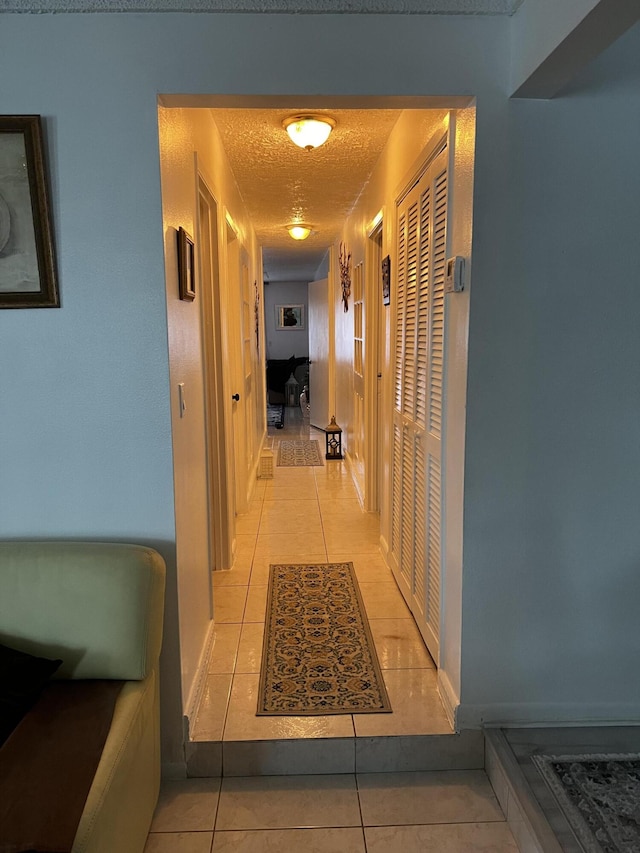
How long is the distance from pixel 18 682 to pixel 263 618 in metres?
1.45

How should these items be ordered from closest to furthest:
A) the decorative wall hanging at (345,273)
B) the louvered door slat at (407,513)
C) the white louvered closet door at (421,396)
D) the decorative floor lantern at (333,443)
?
the white louvered closet door at (421,396) → the louvered door slat at (407,513) → the decorative wall hanging at (345,273) → the decorative floor lantern at (333,443)

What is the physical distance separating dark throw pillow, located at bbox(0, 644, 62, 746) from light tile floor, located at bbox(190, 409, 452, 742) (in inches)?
25.6

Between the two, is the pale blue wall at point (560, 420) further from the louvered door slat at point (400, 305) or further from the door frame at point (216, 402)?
the door frame at point (216, 402)

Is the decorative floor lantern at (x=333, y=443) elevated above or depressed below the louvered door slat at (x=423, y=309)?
below

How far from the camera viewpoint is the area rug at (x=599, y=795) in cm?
159

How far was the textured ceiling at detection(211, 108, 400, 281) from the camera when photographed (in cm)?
283

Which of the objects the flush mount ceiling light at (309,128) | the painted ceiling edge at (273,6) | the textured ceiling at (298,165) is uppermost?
the textured ceiling at (298,165)

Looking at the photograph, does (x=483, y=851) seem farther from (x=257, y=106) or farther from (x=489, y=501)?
(x=257, y=106)

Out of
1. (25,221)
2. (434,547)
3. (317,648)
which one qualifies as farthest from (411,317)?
(25,221)

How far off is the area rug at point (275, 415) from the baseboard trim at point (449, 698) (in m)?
6.30

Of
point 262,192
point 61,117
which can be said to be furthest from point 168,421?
point 262,192

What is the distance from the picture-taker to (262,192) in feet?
14.0

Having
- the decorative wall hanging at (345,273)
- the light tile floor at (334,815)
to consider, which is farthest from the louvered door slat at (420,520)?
the decorative wall hanging at (345,273)

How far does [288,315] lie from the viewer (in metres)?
11.0
